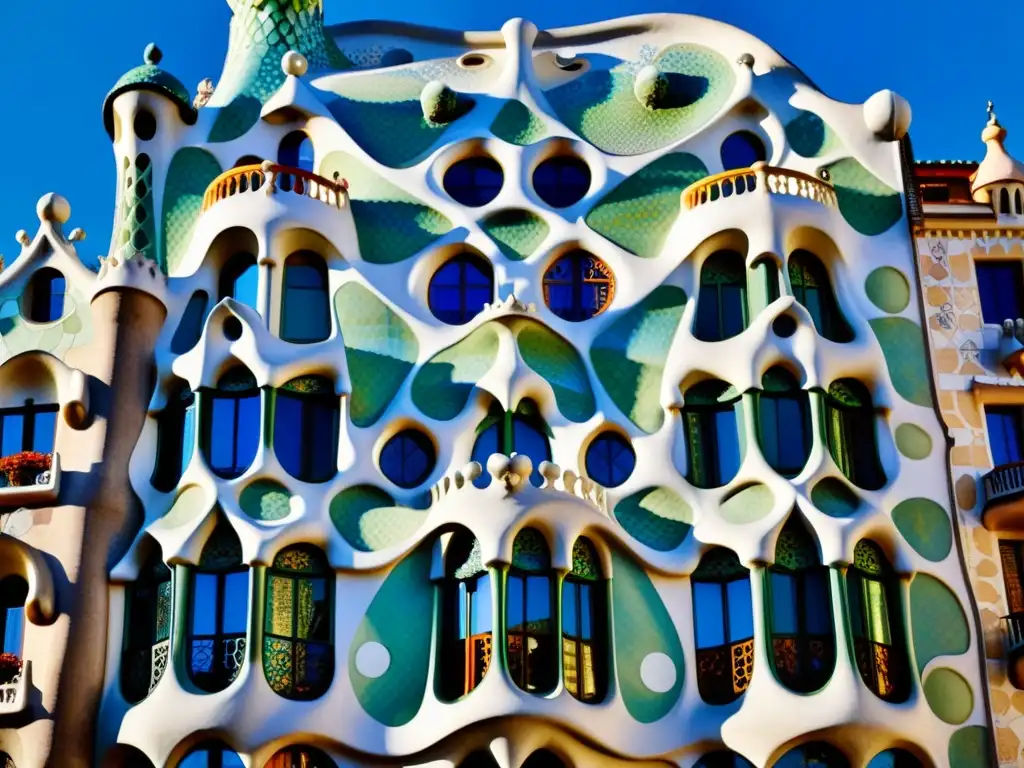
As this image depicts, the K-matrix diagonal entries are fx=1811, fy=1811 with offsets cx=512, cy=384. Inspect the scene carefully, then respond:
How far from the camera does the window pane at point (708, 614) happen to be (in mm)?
24188

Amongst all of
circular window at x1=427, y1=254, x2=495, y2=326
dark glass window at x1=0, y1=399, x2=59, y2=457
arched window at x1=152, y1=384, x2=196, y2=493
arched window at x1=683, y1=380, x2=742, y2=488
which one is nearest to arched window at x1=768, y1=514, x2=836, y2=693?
arched window at x1=683, y1=380, x2=742, y2=488

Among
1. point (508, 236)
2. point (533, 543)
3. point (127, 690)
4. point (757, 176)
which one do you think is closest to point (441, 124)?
point (508, 236)

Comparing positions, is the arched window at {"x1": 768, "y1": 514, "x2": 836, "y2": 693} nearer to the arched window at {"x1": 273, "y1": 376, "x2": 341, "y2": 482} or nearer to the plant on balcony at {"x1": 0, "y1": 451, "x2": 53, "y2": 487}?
the arched window at {"x1": 273, "y1": 376, "x2": 341, "y2": 482}

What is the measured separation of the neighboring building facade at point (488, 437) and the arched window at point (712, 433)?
5 cm

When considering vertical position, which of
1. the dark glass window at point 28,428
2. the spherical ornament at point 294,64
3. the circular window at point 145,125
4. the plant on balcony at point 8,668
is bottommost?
the plant on balcony at point 8,668

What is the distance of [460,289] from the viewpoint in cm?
2691

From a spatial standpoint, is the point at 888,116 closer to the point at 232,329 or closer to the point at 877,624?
the point at 877,624

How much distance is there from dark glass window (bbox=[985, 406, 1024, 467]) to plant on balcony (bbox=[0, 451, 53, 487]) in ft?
43.8

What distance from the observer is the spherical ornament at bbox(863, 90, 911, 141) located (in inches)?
1080

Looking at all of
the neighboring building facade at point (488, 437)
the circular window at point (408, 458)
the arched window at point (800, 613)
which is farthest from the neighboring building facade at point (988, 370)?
the circular window at point (408, 458)

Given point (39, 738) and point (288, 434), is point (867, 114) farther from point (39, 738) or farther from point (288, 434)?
point (39, 738)

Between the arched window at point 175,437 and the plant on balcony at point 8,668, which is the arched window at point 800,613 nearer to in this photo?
the arched window at point 175,437

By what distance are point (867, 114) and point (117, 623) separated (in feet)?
44.0

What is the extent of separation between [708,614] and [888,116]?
27.4ft
